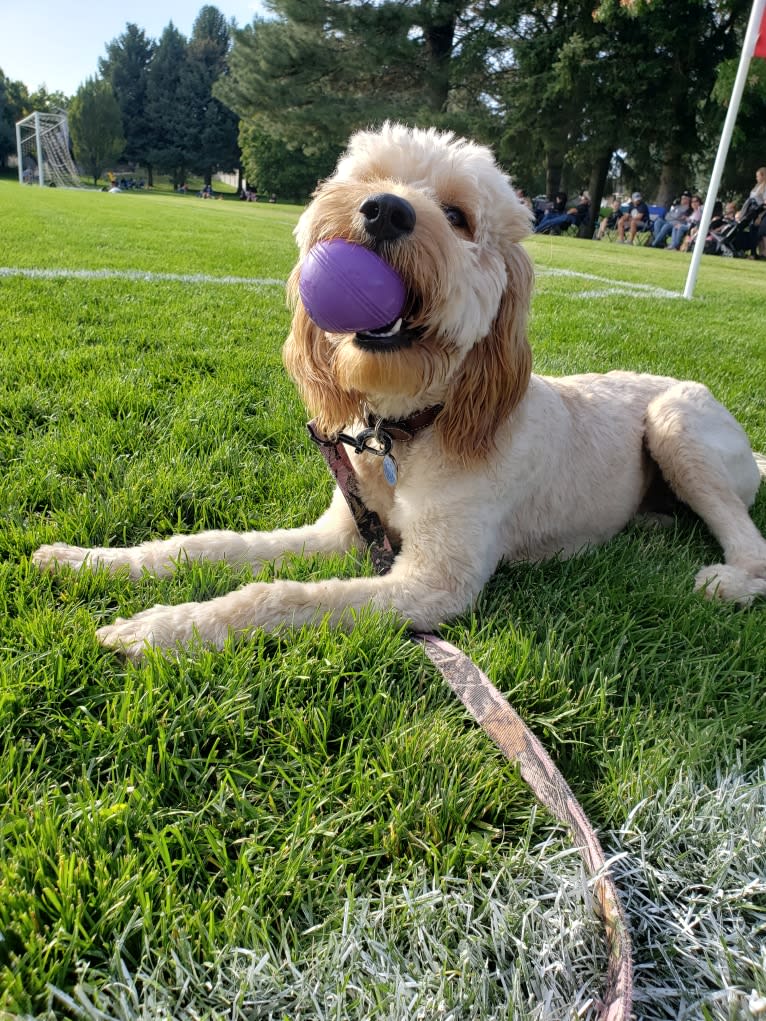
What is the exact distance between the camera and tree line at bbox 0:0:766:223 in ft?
106

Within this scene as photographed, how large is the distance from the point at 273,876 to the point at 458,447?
1549mm

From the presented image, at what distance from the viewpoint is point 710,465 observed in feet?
10.2

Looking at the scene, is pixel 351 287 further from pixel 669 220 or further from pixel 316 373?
pixel 669 220

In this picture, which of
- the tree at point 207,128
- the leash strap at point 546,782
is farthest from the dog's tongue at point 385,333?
the tree at point 207,128

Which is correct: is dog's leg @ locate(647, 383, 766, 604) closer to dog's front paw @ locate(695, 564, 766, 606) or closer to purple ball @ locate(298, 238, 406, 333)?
dog's front paw @ locate(695, 564, 766, 606)

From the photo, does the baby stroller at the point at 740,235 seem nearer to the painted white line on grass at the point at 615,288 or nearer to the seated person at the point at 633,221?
the seated person at the point at 633,221

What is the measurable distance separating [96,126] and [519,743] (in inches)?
3642

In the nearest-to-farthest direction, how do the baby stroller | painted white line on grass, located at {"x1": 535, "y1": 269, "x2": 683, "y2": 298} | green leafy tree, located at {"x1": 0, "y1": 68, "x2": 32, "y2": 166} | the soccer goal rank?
painted white line on grass, located at {"x1": 535, "y1": 269, "x2": 683, "y2": 298}
the baby stroller
the soccer goal
green leafy tree, located at {"x1": 0, "y1": 68, "x2": 32, "y2": 166}

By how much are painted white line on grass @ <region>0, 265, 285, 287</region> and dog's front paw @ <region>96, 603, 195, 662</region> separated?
21.3 feet

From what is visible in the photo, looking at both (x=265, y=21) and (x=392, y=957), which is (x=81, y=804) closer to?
(x=392, y=957)

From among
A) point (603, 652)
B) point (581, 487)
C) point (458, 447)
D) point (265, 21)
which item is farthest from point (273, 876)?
point (265, 21)

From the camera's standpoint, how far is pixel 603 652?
216 cm

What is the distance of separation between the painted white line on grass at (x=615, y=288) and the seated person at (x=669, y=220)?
64.2ft

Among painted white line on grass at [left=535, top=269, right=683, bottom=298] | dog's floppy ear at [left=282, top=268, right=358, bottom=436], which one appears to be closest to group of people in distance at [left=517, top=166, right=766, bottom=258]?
painted white line on grass at [left=535, top=269, right=683, bottom=298]
